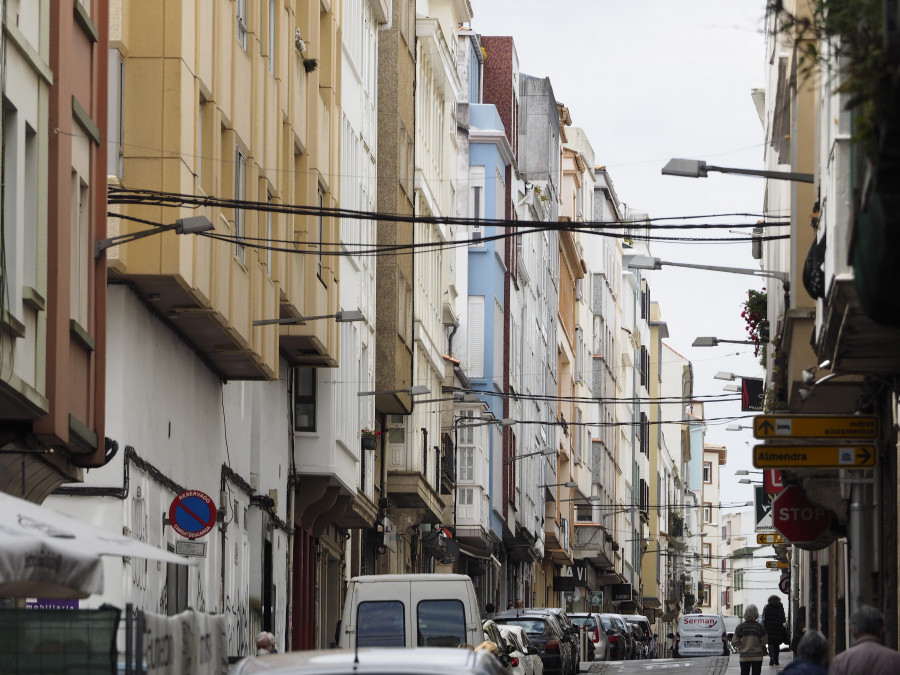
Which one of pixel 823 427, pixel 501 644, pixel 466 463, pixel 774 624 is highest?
pixel 466 463

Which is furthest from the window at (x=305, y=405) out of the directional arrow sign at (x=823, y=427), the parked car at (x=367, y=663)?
the parked car at (x=367, y=663)

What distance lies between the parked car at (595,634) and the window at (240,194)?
25.8 metres

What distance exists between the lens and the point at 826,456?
19094 mm

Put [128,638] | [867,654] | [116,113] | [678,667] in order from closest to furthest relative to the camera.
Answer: [128,638], [867,654], [116,113], [678,667]

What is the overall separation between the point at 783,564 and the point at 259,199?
121ft

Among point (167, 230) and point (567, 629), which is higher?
point (167, 230)

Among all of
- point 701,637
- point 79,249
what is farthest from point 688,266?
point 701,637

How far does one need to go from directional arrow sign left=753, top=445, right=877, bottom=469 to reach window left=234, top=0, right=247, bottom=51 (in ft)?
37.9

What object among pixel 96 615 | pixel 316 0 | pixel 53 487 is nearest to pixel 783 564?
pixel 316 0

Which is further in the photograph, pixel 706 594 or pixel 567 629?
pixel 706 594

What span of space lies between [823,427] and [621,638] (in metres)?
38.6

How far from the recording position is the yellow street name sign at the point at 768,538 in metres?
42.7

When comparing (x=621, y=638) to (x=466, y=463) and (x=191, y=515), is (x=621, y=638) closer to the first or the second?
(x=466, y=463)

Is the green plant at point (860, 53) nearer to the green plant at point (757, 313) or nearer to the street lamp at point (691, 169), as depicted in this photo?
the street lamp at point (691, 169)
